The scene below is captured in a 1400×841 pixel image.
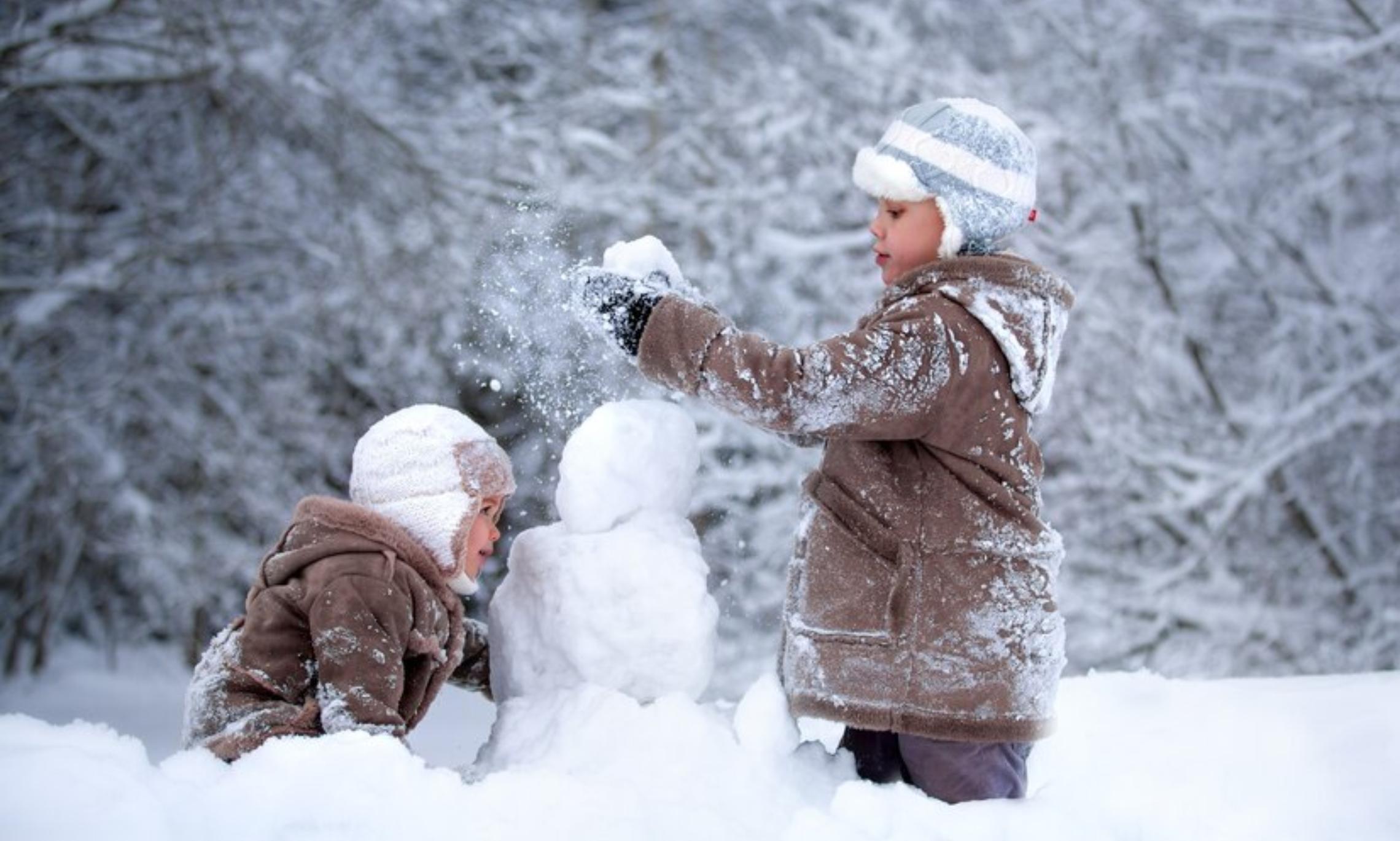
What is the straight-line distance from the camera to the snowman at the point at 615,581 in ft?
7.29

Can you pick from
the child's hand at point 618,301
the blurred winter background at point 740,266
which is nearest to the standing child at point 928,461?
the child's hand at point 618,301

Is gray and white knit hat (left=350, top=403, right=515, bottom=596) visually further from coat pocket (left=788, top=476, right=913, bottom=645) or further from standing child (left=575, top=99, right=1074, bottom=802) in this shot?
coat pocket (left=788, top=476, right=913, bottom=645)

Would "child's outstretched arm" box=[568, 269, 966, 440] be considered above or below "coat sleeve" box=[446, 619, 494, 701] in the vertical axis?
above

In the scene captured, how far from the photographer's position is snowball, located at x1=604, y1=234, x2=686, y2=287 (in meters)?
2.12

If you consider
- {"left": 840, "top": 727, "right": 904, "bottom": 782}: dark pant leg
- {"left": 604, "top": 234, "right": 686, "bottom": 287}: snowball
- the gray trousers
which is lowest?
{"left": 840, "top": 727, "right": 904, "bottom": 782}: dark pant leg

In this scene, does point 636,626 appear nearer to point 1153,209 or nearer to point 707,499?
point 707,499

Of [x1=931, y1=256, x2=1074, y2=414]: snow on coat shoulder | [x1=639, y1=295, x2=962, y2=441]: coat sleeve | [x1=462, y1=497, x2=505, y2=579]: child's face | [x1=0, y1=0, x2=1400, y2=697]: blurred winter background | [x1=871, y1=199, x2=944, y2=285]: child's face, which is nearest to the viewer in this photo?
[x1=639, y1=295, x2=962, y2=441]: coat sleeve

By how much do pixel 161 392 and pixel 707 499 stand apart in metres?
3.17

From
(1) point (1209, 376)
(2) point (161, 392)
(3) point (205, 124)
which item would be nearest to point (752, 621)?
(1) point (1209, 376)

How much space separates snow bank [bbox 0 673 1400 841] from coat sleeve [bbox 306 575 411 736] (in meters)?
0.19

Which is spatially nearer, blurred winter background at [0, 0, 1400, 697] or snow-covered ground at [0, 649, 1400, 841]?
snow-covered ground at [0, 649, 1400, 841]

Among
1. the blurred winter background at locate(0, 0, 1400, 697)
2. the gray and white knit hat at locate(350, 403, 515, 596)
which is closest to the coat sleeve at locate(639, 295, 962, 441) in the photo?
the gray and white knit hat at locate(350, 403, 515, 596)

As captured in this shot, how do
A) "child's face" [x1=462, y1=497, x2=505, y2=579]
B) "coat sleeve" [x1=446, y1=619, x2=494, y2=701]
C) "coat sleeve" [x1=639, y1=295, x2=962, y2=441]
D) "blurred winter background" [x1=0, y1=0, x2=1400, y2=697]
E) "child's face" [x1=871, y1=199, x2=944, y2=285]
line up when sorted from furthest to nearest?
"blurred winter background" [x1=0, y1=0, x2=1400, y2=697] → "coat sleeve" [x1=446, y1=619, x2=494, y2=701] → "child's face" [x1=462, y1=497, x2=505, y2=579] → "child's face" [x1=871, y1=199, x2=944, y2=285] → "coat sleeve" [x1=639, y1=295, x2=962, y2=441]

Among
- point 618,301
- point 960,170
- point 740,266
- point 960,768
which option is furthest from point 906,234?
point 740,266
